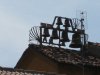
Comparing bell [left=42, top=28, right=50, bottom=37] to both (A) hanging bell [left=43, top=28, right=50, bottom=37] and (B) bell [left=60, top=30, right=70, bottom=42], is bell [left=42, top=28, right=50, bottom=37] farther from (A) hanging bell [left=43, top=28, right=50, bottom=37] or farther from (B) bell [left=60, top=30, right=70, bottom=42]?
(B) bell [left=60, top=30, right=70, bottom=42]

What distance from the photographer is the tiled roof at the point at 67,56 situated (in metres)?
35.8

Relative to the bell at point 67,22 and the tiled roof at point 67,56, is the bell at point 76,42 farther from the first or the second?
the bell at point 67,22

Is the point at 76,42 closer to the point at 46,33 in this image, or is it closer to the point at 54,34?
the point at 54,34

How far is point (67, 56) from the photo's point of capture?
3691cm

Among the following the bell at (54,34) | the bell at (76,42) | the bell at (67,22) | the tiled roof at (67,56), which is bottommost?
the tiled roof at (67,56)

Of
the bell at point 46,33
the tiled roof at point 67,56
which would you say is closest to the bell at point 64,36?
the tiled roof at point 67,56

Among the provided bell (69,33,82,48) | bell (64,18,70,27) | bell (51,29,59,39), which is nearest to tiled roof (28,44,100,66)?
bell (69,33,82,48)

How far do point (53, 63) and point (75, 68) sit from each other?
1555 millimetres

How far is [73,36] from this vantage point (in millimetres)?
39562

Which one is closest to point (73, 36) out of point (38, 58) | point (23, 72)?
point (38, 58)

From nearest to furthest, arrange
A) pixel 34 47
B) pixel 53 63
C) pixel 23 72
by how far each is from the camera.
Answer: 1. pixel 23 72
2. pixel 53 63
3. pixel 34 47

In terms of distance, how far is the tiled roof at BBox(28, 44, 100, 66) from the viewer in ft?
118

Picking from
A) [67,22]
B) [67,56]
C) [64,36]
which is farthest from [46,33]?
[67,56]

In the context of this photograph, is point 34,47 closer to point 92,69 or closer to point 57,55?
point 57,55
